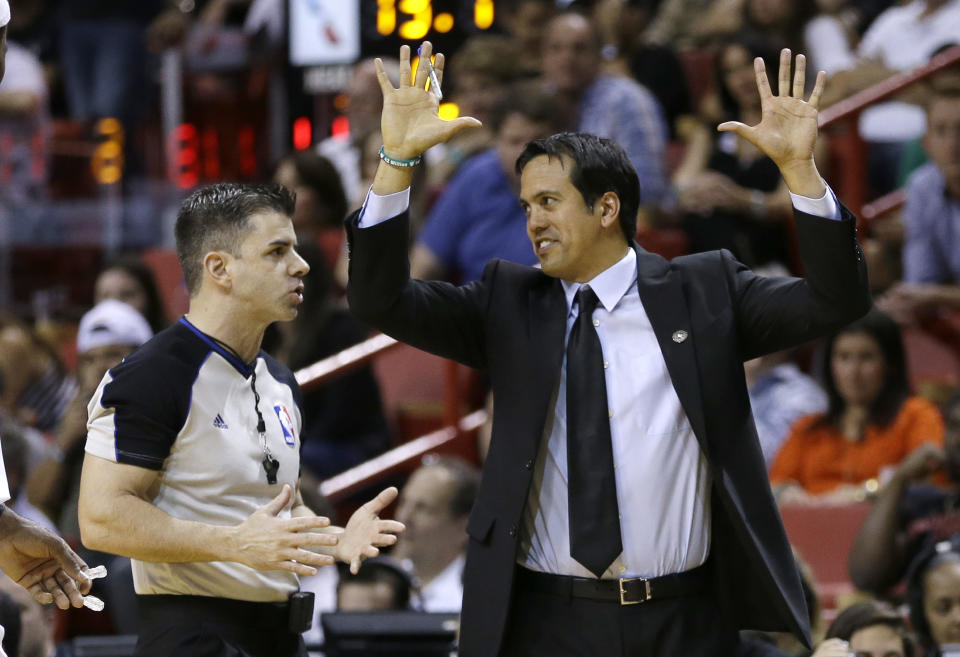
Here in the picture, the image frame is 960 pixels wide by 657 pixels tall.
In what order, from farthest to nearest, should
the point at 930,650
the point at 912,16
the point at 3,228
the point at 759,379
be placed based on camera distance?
the point at 3,228 < the point at 912,16 < the point at 759,379 < the point at 930,650

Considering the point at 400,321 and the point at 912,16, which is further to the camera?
the point at 912,16

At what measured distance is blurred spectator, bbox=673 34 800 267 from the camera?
7.98m

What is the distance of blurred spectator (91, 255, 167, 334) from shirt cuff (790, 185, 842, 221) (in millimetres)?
4541

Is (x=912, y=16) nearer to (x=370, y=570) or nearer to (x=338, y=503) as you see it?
(x=338, y=503)

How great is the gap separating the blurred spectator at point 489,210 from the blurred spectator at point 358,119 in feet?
5.42

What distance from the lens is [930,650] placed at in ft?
17.0

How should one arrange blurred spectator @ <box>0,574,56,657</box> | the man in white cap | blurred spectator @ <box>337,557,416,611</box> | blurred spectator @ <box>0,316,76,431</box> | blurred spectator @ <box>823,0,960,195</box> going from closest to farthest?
the man in white cap
blurred spectator @ <box>0,574,56,657</box>
blurred spectator @ <box>337,557,416,611</box>
blurred spectator @ <box>0,316,76,431</box>
blurred spectator @ <box>823,0,960,195</box>

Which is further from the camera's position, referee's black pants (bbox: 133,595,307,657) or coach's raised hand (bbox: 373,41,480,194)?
coach's raised hand (bbox: 373,41,480,194)

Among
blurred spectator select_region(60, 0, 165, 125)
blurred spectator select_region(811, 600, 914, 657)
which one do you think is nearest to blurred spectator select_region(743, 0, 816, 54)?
blurred spectator select_region(60, 0, 165, 125)

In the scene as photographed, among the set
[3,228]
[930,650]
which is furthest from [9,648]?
[3,228]

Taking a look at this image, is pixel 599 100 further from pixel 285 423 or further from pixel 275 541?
pixel 275 541

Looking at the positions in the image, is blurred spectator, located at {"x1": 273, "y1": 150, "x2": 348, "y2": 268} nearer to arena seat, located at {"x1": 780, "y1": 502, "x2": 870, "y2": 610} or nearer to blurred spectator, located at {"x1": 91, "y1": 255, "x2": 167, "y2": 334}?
blurred spectator, located at {"x1": 91, "y1": 255, "x2": 167, "y2": 334}

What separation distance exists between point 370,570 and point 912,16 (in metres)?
5.31

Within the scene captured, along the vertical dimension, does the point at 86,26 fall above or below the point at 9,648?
above
